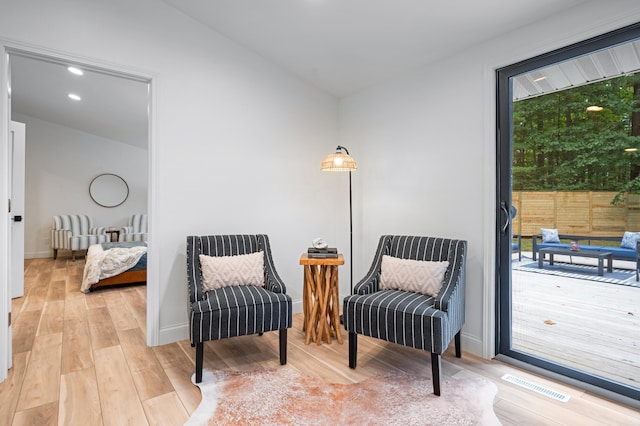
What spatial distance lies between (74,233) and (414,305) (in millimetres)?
7455

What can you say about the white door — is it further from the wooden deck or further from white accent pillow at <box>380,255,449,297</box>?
the wooden deck

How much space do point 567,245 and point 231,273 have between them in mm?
2427

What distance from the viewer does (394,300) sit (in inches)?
91.3

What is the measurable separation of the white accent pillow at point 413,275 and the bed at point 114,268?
12.2ft

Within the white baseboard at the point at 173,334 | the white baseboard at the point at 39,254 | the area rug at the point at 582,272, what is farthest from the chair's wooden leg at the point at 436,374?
the white baseboard at the point at 39,254

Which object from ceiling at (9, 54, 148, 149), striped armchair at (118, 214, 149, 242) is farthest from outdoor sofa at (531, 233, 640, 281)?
striped armchair at (118, 214, 149, 242)

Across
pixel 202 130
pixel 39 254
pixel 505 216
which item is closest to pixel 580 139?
pixel 505 216

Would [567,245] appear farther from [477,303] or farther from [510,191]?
[477,303]

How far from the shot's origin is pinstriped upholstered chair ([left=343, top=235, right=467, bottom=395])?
207 centimetres

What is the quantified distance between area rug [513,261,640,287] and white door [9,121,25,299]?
5240mm


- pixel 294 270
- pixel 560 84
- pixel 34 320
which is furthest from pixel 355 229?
pixel 34 320

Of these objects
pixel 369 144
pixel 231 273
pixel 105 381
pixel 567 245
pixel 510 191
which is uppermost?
pixel 369 144

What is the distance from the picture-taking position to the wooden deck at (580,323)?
82.3 inches

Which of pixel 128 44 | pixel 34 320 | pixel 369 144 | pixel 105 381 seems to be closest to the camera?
pixel 105 381
